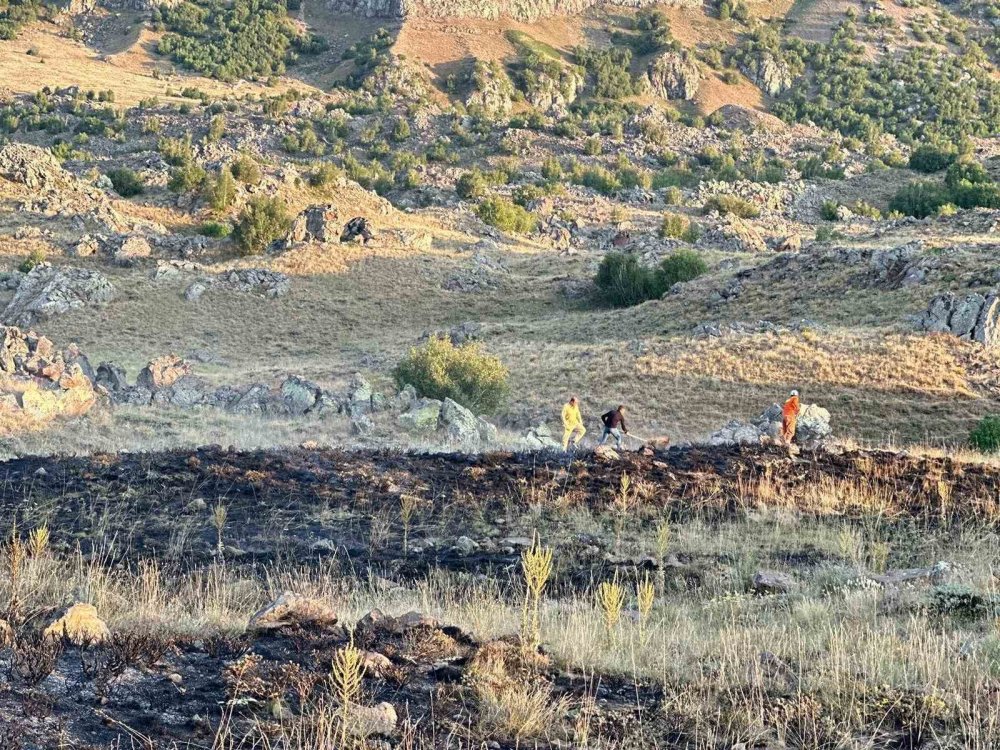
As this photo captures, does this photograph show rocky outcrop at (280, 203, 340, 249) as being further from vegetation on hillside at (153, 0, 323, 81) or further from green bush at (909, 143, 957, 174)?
vegetation on hillside at (153, 0, 323, 81)

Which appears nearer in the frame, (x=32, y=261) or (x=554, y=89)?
(x=32, y=261)

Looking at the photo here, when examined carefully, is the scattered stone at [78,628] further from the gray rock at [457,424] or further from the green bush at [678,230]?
the green bush at [678,230]

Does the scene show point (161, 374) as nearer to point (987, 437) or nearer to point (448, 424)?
point (448, 424)

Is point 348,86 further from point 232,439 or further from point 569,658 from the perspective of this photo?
point 569,658

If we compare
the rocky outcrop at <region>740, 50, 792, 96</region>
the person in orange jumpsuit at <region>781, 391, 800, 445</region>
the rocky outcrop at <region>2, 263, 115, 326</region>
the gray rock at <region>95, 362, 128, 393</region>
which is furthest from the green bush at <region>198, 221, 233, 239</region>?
the rocky outcrop at <region>740, 50, 792, 96</region>

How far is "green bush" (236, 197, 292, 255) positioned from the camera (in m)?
37.4

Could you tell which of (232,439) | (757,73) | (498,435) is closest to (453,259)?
(498,435)

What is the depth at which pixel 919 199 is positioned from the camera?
49.1 meters

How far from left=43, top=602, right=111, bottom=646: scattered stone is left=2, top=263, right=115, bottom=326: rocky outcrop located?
2820 cm

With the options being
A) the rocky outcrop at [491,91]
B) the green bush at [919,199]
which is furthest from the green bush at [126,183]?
the green bush at [919,199]

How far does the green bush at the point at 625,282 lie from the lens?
109ft

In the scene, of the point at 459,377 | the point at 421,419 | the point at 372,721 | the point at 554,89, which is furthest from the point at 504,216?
the point at 372,721

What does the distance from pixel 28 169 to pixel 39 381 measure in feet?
91.9

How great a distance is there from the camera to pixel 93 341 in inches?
1151
